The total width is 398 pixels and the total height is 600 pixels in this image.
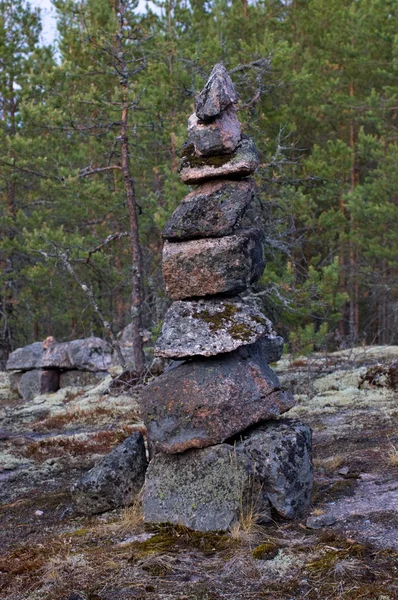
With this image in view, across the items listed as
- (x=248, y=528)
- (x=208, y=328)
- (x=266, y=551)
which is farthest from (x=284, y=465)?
(x=208, y=328)

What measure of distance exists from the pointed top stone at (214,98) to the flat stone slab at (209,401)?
296cm

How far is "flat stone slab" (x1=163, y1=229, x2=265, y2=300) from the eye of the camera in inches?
291

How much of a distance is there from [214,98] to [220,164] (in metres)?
0.80

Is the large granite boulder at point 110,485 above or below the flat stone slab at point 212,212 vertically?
below

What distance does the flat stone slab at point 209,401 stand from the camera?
6992mm

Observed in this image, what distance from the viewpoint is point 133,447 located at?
8102 millimetres

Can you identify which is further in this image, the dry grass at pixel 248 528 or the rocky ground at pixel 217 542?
the dry grass at pixel 248 528

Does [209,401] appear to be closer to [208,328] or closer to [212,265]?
[208,328]

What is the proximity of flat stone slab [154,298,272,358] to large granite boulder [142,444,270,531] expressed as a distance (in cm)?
114

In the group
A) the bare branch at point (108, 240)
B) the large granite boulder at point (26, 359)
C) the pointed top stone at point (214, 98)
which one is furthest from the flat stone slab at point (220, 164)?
the large granite boulder at point (26, 359)

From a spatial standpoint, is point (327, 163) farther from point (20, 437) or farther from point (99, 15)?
point (20, 437)

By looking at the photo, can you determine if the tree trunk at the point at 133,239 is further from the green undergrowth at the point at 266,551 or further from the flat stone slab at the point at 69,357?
the green undergrowth at the point at 266,551

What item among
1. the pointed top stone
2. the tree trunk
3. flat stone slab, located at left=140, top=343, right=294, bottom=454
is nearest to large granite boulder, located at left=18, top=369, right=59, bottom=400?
the tree trunk

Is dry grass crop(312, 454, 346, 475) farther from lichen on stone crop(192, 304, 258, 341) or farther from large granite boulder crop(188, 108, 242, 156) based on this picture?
large granite boulder crop(188, 108, 242, 156)
